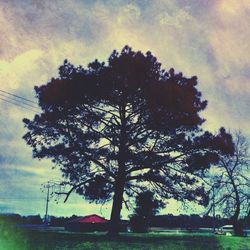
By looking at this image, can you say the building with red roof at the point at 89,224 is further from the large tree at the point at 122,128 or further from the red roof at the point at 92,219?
the large tree at the point at 122,128

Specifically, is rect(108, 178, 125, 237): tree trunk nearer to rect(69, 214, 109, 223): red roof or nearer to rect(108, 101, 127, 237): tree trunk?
rect(108, 101, 127, 237): tree trunk

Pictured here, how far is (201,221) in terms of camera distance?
10456 centimetres

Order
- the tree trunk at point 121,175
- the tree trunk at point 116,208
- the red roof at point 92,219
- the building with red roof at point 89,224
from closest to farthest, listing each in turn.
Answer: the tree trunk at point 116,208 → the tree trunk at point 121,175 → the building with red roof at point 89,224 → the red roof at point 92,219

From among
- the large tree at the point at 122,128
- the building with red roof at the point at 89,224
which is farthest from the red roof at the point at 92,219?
the large tree at the point at 122,128

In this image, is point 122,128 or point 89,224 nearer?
point 122,128

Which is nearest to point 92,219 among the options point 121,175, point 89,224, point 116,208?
point 89,224

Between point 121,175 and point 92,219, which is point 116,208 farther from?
point 92,219

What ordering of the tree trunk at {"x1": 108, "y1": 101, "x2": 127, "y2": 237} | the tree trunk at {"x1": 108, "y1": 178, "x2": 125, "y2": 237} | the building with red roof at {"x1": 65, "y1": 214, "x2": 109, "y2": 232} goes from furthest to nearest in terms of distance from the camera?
the building with red roof at {"x1": 65, "y1": 214, "x2": 109, "y2": 232}
the tree trunk at {"x1": 108, "y1": 101, "x2": 127, "y2": 237}
the tree trunk at {"x1": 108, "y1": 178, "x2": 125, "y2": 237}

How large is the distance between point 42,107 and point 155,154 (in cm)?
804

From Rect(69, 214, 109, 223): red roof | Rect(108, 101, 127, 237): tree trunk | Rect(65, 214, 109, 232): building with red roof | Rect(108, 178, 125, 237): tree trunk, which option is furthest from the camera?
Rect(69, 214, 109, 223): red roof

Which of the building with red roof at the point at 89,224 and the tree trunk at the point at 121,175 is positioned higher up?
the tree trunk at the point at 121,175

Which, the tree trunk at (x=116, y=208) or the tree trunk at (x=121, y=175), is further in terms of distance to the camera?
the tree trunk at (x=121, y=175)

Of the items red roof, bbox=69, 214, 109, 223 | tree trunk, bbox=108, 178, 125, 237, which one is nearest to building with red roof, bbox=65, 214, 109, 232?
red roof, bbox=69, 214, 109, 223

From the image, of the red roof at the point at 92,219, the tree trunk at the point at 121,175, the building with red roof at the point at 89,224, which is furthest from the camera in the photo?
the red roof at the point at 92,219
